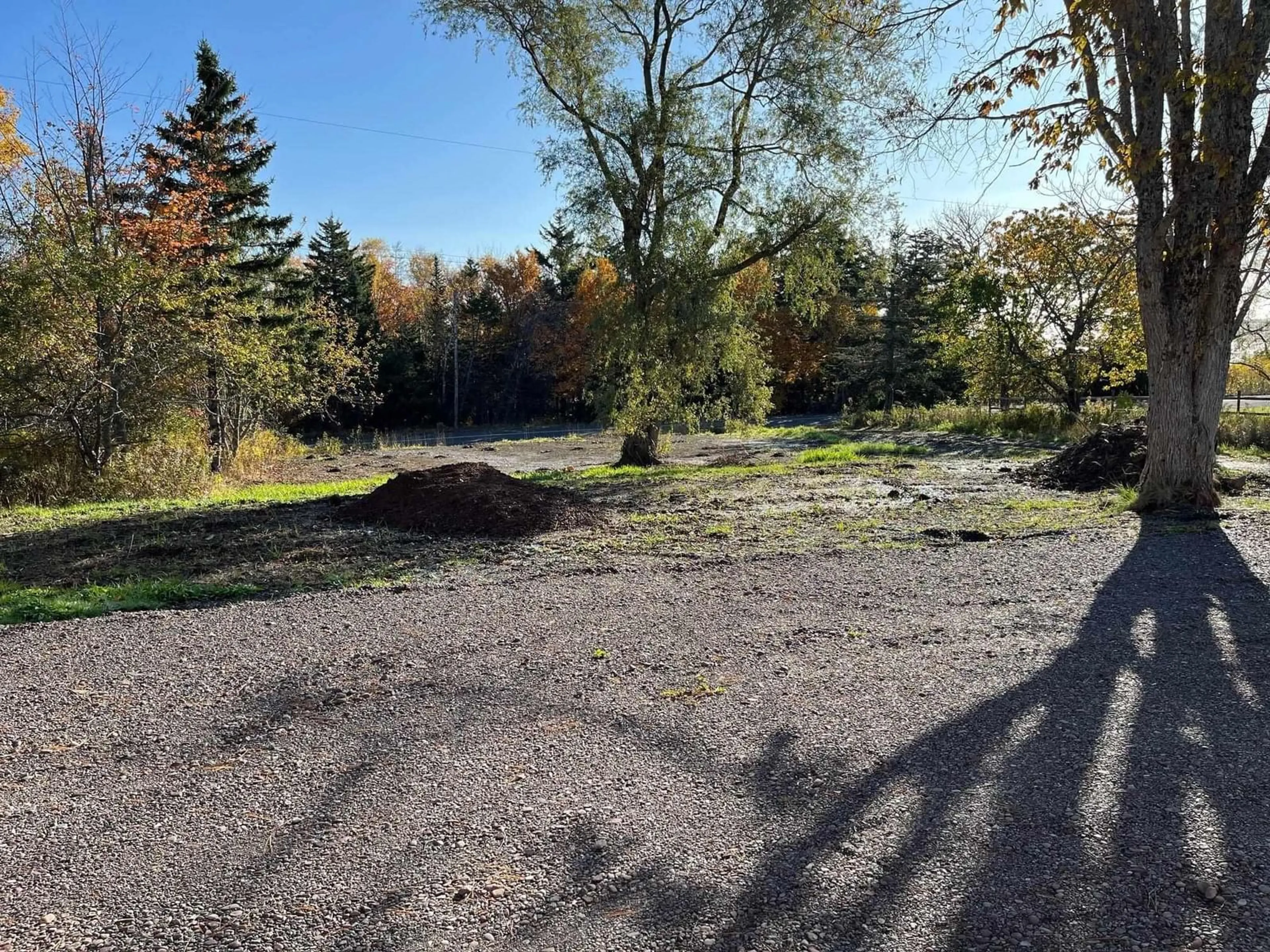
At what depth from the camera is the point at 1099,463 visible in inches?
459

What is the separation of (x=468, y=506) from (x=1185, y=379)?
25.4ft

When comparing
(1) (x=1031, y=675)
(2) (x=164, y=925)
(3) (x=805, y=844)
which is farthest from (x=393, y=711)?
(1) (x=1031, y=675)

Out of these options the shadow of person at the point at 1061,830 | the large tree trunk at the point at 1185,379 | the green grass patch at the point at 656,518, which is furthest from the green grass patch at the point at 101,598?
the large tree trunk at the point at 1185,379

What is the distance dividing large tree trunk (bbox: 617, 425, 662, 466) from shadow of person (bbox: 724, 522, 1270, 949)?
13.4m

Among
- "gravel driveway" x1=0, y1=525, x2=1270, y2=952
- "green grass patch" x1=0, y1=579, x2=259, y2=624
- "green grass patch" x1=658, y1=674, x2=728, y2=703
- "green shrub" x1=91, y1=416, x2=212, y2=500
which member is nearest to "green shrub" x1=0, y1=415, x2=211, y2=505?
"green shrub" x1=91, y1=416, x2=212, y2=500

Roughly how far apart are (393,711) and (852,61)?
49.2 ft

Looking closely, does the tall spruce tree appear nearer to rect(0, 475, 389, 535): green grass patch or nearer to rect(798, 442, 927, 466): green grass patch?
rect(0, 475, 389, 535): green grass patch

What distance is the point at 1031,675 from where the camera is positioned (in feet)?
12.3

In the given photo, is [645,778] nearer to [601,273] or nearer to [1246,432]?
[1246,432]

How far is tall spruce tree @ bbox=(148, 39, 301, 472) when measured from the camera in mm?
14492

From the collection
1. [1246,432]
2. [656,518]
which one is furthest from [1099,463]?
[1246,432]

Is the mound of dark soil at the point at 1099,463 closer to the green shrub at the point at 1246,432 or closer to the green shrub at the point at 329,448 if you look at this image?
the green shrub at the point at 1246,432

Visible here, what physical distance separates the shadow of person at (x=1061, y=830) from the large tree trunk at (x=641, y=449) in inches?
526

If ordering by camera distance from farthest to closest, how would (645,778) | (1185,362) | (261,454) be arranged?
(261,454) < (1185,362) < (645,778)
